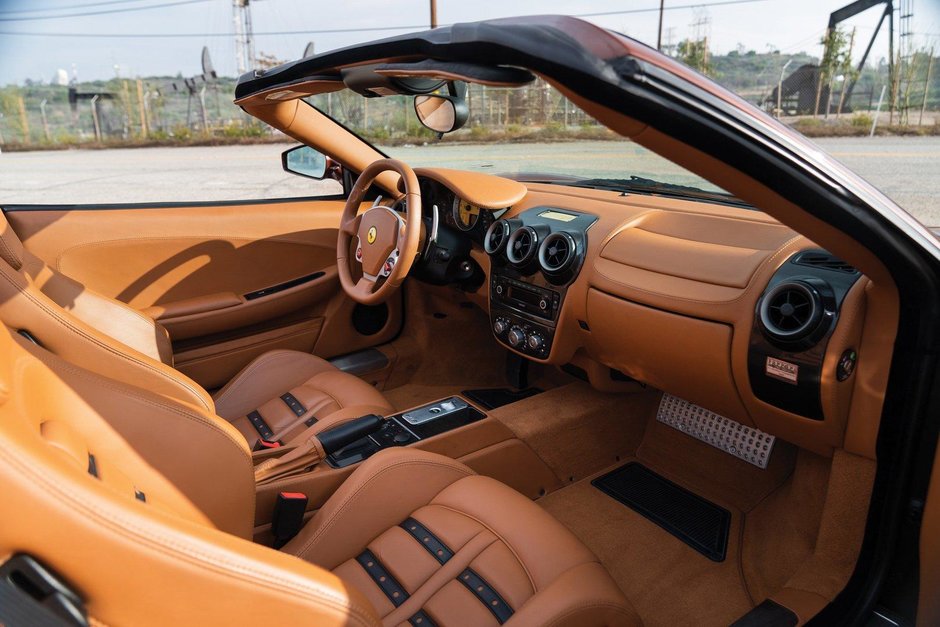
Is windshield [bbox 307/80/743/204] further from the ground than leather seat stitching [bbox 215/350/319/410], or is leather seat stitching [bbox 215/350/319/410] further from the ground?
windshield [bbox 307/80/743/204]

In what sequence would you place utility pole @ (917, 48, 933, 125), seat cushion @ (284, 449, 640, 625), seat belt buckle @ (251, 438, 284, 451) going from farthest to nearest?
utility pole @ (917, 48, 933, 125)
seat belt buckle @ (251, 438, 284, 451)
seat cushion @ (284, 449, 640, 625)

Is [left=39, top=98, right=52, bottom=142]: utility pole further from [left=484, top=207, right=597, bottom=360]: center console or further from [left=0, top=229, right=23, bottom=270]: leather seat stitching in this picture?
[left=484, top=207, right=597, bottom=360]: center console

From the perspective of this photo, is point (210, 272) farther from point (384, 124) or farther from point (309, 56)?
point (384, 124)

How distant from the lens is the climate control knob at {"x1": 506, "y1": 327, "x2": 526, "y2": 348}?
2.52 meters

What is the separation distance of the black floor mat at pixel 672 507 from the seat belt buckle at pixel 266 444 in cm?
118

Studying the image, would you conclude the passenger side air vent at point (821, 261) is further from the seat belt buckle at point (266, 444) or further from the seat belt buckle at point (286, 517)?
the seat belt buckle at point (266, 444)

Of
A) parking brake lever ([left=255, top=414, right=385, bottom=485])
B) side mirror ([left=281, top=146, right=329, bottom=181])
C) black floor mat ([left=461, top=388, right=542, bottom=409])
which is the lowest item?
black floor mat ([left=461, top=388, right=542, bottom=409])

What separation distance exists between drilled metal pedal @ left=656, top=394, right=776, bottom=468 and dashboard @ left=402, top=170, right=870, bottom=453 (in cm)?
21

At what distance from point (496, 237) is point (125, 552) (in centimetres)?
192

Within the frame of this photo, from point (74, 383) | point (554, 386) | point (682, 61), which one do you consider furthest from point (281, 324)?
point (682, 61)

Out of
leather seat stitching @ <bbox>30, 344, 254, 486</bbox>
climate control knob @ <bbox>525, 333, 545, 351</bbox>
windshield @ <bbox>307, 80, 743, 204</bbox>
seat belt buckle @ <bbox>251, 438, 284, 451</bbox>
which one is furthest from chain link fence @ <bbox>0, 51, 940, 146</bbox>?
leather seat stitching @ <bbox>30, 344, 254, 486</bbox>

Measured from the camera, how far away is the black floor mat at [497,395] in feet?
9.32

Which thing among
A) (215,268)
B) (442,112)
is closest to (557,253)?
(442,112)

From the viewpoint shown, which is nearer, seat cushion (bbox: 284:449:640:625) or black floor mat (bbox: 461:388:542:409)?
seat cushion (bbox: 284:449:640:625)
